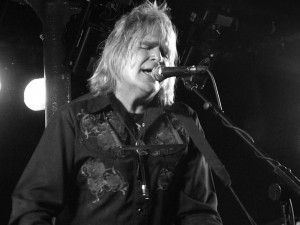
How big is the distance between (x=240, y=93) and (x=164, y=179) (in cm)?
327

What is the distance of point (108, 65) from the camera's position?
2854 mm

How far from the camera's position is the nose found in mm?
2543

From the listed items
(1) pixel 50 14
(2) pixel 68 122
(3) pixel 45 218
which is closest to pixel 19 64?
(1) pixel 50 14

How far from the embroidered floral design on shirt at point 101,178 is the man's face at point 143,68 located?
53 cm

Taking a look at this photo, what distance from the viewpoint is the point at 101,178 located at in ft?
7.54

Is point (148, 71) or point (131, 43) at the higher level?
point (131, 43)

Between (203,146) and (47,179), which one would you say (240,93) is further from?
(47,179)

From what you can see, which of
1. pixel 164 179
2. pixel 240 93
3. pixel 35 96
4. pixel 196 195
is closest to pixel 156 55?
pixel 164 179

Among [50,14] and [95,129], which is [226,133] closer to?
[50,14]

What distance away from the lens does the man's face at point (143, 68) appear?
2.52 meters

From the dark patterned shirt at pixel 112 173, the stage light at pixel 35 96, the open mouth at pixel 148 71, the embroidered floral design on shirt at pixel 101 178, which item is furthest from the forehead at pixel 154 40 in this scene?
the stage light at pixel 35 96

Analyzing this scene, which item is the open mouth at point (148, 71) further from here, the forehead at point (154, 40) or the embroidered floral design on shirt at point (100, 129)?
the embroidered floral design on shirt at point (100, 129)

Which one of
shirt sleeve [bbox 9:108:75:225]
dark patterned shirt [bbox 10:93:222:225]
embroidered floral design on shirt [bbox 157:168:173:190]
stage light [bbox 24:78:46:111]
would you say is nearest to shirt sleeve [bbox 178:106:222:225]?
dark patterned shirt [bbox 10:93:222:225]

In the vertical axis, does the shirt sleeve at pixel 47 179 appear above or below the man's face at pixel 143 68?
below
